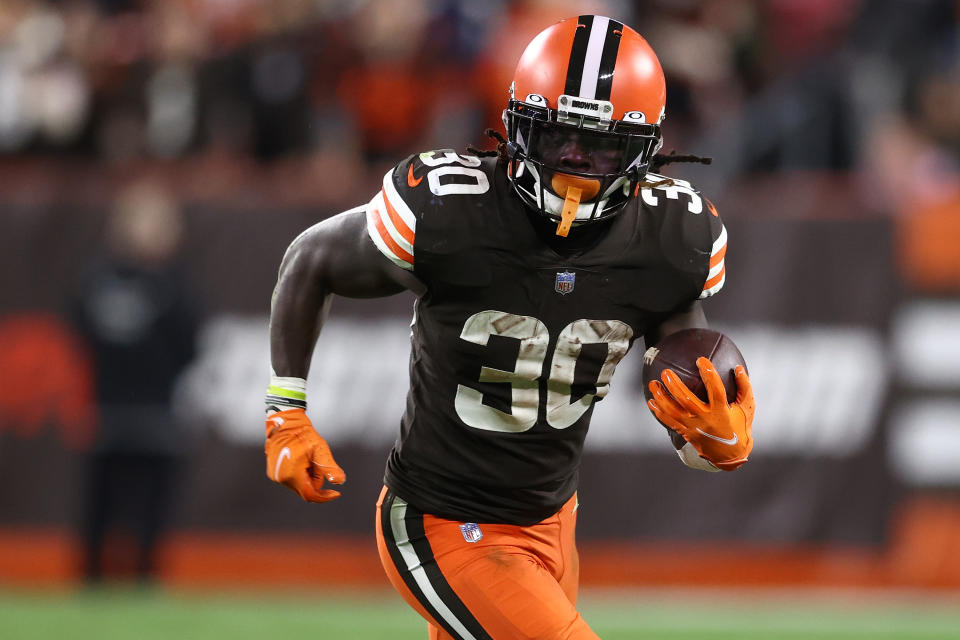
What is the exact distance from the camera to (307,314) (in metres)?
3.45

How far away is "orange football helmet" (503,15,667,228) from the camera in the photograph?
10.4 feet

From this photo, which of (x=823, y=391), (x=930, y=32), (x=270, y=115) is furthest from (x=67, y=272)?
(x=930, y=32)

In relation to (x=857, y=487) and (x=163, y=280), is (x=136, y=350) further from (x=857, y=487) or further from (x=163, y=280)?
(x=857, y=487)

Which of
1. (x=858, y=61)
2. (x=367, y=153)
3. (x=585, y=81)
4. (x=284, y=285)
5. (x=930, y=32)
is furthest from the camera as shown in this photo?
(x=930, y=32)

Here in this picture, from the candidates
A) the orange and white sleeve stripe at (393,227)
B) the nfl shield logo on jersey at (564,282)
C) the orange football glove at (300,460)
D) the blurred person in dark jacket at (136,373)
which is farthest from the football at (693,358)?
the blurred person in dark jacket at (136,373)

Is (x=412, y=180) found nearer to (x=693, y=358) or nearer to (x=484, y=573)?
(x=693, y=358)

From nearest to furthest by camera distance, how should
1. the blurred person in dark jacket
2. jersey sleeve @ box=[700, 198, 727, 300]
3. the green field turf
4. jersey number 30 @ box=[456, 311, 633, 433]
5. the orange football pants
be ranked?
the orange football pants < jersey number 30 @ box=[456, 311, 633, 433] < jersey sleeve @ box=[700, 198, 727, 300] < the green field turf < the blurred person in dark jacket

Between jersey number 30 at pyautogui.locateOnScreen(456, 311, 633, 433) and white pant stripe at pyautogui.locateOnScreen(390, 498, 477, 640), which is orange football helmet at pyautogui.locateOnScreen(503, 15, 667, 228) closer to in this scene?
jersey number 30 at pyautogui.locateOnScreen(456, 311, 633, 433)

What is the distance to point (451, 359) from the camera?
3.33 metres

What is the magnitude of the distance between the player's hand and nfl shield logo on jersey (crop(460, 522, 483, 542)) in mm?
502

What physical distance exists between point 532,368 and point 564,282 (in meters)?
0.21

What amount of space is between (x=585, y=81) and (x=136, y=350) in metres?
4.70

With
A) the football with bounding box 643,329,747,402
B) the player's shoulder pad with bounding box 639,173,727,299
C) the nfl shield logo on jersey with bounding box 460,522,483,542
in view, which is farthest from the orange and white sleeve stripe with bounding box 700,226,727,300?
the nfl shield logo on jersey with bounding box 460,522,483,542

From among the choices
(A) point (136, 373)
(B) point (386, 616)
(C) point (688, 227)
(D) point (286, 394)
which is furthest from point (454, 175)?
(A) point (136, 373)
